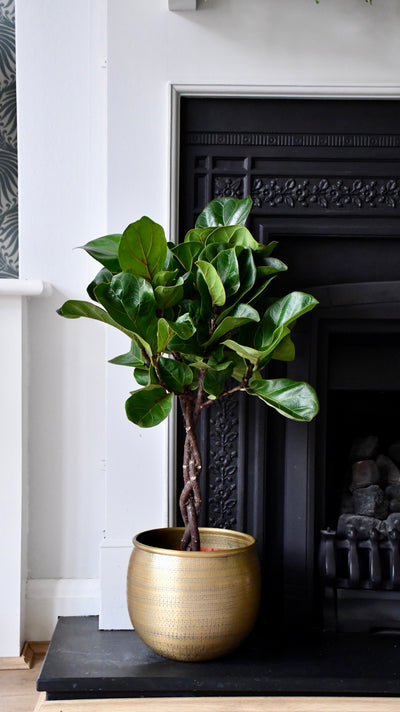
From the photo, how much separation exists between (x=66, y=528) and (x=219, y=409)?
20.0 inches

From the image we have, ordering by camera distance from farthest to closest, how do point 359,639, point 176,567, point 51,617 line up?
1. point 51,617
2. point 359,639
3. point 176,567

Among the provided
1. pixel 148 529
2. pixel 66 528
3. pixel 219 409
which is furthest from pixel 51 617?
pixel 219 409

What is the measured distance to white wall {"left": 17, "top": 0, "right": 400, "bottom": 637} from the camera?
1.60 metres

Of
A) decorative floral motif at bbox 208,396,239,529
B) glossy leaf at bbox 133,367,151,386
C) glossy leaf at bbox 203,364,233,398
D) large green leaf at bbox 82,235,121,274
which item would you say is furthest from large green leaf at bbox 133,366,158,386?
decorative floral motif at bbox 208,396,239,529

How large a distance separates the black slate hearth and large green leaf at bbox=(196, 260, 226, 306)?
0.73 metres

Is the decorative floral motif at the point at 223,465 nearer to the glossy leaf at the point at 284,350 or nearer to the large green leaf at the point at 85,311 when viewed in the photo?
the glossy leaf at the point at 284,350

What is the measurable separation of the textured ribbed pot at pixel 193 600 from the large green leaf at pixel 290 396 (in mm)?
311

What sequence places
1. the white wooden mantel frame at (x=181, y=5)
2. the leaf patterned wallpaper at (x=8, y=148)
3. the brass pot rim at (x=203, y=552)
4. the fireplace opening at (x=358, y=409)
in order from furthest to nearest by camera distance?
the leaf patterned wallpaper at (x=8, y=148) < the fireplace opening at (x=358, y=409) < the white wooden mantel frame at (x=181, y=5) < the brass pot rim at (x=203, y=552)

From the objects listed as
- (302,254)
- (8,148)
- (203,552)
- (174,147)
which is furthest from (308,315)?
(8,148)

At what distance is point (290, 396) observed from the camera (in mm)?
1312

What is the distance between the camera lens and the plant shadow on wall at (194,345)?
50.8 inches

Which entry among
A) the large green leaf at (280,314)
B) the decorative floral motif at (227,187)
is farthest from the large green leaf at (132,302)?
the decorative floral motif at (227,187)

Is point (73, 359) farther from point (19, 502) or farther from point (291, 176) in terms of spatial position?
point (291, 176)

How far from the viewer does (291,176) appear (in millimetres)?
1649
